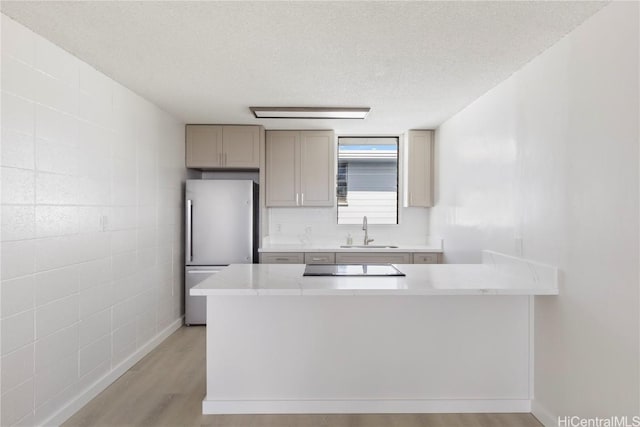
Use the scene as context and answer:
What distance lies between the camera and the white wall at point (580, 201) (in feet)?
5.89

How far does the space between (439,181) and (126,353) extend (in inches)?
140

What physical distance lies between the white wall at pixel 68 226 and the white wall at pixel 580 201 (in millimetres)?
2865

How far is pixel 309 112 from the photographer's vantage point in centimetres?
391

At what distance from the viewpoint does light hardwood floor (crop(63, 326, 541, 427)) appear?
8.14 ft

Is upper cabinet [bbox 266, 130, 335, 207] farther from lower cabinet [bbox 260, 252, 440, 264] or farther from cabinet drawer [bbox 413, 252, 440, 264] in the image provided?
cabinet drawer [bbox 413, 252, 440, 264]

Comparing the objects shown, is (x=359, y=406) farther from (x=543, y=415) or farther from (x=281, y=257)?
(x=281, y=257)

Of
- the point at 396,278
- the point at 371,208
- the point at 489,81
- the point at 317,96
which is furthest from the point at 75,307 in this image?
the point at 371,208

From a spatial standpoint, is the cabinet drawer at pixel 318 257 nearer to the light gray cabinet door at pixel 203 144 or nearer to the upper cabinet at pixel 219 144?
the upper cabinet at pixel 219 144

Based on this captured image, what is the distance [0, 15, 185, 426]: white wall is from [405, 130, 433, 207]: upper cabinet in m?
2.83

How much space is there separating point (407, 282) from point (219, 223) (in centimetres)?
268

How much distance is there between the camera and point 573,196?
2154 mm

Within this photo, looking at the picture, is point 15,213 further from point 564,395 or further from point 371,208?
point 371,208

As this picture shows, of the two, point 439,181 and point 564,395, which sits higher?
point 439,181

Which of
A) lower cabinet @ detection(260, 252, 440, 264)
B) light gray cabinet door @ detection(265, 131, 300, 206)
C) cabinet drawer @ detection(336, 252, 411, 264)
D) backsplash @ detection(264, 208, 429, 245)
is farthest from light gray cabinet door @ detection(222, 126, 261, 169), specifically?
cabinet drawer @ detection(336, 252, 411, 264)
